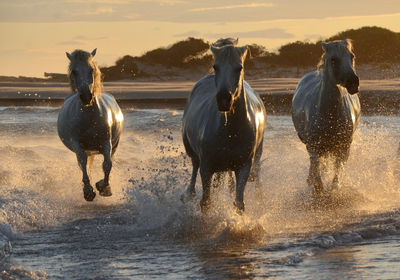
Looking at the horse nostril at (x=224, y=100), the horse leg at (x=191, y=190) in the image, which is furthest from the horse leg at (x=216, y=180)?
the horse nostril at (x=224, y=100)

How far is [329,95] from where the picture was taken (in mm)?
10320

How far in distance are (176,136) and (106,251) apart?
12.0m

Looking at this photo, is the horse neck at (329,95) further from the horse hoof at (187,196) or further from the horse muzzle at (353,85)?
the horse hoof at (187,196)

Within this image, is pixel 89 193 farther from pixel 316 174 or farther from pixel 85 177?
pixel 316 174

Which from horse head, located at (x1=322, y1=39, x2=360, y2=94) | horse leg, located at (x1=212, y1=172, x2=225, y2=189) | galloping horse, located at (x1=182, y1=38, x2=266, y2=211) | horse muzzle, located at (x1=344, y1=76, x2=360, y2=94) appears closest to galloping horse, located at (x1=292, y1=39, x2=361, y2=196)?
horse head, located at (x1=322, y1=39, x2=360, y2=94)

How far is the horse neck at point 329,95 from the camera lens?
33.6ft

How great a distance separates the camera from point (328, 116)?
34.3 feet

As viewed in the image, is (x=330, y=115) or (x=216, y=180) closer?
(x=216, y=180)

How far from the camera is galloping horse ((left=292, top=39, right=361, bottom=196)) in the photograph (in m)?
9.92

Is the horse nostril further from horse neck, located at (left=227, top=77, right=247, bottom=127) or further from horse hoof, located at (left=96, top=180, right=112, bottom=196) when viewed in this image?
horse hoof, located at (left=96, top=180, right=112, bottom=196)

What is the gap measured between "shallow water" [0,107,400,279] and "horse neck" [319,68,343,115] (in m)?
0.91

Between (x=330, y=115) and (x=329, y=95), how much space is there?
10.0 inches

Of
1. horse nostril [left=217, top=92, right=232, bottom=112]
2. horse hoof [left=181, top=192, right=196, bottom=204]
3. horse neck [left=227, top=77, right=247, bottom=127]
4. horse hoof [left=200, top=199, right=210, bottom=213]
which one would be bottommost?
horse hoof [left=181, top=192, right=196, bottom=204]

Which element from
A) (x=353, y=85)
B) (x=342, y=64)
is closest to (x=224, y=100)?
(x=353, y=85)
